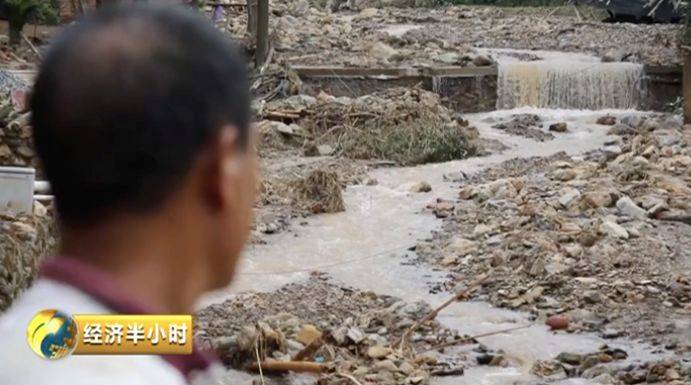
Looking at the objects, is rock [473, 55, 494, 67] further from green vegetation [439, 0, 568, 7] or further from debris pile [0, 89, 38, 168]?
green vegetation [439, 0, 568, 7]

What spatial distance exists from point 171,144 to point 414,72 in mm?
17246

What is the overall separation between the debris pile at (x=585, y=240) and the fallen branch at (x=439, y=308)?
82 millimetres

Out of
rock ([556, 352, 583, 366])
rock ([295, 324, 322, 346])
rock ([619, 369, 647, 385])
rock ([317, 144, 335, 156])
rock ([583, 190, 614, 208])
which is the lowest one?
rock ([317, 144, 335, 156])

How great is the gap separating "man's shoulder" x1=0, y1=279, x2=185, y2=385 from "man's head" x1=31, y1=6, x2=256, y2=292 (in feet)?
0.24

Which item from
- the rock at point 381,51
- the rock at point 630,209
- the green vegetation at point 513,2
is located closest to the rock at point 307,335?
the rock at point 630,209

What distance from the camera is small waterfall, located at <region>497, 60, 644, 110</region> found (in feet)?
62.8

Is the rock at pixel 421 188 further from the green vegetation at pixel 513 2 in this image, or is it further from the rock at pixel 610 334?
the green vegetation at pixel 513 2

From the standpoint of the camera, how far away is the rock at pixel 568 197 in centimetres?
1112

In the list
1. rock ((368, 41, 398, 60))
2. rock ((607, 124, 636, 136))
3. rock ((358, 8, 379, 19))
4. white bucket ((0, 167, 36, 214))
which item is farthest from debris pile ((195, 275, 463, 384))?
rock ((358, 8, 379, 19))

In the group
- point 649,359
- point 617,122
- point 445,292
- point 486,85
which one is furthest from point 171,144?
point 486,85

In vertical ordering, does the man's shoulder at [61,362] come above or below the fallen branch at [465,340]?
above

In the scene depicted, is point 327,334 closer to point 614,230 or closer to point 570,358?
point 570,358

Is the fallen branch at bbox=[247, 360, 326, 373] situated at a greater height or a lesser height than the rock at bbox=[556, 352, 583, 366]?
greater

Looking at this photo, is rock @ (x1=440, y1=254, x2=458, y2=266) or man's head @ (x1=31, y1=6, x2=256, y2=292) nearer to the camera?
man's head @ (x1=31, y1=6, x2=256, y2=292)
